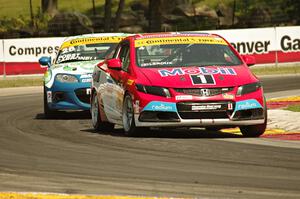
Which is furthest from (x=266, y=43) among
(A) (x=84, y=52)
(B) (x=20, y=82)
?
(A) (x=84, y=52)

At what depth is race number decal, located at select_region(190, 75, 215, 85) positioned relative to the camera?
43.7 feet

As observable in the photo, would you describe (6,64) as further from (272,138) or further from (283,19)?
(272,138)

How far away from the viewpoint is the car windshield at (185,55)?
14.2 meters

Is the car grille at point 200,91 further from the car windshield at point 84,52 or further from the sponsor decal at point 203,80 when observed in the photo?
the car windshield at point 84,52

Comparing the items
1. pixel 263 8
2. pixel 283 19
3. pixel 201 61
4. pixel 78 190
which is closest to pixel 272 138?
pixel 201 61

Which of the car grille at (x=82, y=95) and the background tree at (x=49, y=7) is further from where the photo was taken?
the background tree at (x=49, y=7)

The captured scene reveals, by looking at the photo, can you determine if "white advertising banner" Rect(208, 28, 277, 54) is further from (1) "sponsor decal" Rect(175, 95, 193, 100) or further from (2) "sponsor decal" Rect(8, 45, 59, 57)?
(1) "sponsor decal" Rect(175, 95, 193, 100)

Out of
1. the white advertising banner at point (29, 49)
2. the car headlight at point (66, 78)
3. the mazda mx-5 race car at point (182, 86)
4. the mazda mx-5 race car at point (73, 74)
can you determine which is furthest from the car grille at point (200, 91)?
the white advertising banner at point (29, 49)

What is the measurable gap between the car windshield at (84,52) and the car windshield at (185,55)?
4363 millimetres

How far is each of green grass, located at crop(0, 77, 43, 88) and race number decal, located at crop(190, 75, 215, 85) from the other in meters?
17.3

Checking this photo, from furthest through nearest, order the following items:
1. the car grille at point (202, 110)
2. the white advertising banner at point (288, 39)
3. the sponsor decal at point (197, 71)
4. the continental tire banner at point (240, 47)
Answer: the white advertising banner at point (288, 39)
the continental tire banner at point (240, 47)
the sponsor decal at point (197, 71)
the car grille at point (202, 110)

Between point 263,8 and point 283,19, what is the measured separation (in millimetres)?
5215

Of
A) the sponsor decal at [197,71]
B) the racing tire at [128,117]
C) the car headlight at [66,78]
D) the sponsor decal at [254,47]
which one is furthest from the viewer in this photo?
the sponsor decal at [254,47]

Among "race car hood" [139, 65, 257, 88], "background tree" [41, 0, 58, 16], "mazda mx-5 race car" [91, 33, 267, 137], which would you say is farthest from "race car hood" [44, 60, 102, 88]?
"background tree" [41, 0, 58, 16]
